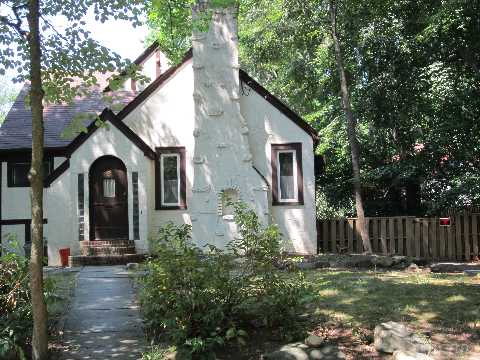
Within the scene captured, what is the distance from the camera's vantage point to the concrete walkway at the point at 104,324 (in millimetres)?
6125

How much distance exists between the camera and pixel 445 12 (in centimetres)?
1366

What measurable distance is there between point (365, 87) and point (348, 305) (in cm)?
1151

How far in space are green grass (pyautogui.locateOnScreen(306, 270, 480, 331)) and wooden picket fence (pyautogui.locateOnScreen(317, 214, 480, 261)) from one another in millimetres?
6445

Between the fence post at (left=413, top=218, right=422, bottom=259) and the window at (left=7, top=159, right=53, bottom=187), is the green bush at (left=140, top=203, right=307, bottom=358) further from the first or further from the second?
the window at (left=7, top=159, right=53, bottom=187)

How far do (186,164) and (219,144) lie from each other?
154 cm

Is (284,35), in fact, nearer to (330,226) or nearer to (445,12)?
(445,12)

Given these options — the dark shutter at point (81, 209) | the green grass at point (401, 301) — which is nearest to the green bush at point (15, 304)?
the green grass at point (401, 301)

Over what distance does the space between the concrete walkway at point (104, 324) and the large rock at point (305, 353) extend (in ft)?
5.30

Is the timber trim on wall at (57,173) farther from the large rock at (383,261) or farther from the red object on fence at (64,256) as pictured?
the large rock at (383,261)

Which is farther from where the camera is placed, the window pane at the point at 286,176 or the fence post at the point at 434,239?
the window pane at the point at 286,176

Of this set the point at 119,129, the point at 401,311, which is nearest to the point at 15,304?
the point at 401,311

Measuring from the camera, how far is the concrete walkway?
20.1 feet

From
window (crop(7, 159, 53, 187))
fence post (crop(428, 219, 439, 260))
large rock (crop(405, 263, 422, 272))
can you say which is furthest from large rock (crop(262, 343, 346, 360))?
window (crop(7, 159, 53, 187))

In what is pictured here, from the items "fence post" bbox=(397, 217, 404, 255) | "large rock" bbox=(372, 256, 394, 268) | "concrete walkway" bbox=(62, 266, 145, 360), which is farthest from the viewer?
"fence post" bbox=(397, 217, 404, 255)
